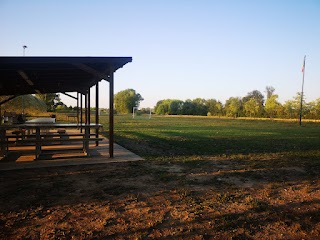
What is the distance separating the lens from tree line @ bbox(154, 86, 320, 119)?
1857 inches

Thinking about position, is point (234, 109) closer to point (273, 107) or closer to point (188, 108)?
point (273, 107)

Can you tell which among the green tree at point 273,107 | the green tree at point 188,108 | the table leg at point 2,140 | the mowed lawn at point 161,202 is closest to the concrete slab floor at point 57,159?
the table leg at point 2,140

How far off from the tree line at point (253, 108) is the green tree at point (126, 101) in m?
9.86

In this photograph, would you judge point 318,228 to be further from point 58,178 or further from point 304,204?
point 58,178

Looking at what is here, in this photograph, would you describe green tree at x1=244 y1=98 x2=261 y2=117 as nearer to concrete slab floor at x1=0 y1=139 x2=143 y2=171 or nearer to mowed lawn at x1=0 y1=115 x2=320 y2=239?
mowed lawn at x1=0 y1=115 x2=320 y2=239

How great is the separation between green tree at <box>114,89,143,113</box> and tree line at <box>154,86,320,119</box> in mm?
9863

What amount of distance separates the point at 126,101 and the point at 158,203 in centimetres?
9134

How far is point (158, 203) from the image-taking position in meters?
3.81

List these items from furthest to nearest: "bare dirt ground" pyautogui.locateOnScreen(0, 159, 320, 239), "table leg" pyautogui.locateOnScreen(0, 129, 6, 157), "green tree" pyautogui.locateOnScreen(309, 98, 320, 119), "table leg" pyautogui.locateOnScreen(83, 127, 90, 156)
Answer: "green tree" pyautogui.locateOnScreen(309, 98, 320, 119) → "table leg" pyautogui.locateOnScreen(83, 127, 90, 156) → "table leg" pyautogui.locateOnScreen(0, 129, 6, 157) → "bare dirt ground" pyautogui.locateOnScreen(0, 159, 320, 239)

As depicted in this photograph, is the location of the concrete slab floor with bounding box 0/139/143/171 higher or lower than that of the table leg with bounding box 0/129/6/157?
lower

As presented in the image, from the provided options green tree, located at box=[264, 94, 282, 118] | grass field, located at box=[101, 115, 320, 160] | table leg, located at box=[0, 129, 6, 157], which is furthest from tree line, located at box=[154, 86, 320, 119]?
table leg, located at box=[0, 129, 6, 157]

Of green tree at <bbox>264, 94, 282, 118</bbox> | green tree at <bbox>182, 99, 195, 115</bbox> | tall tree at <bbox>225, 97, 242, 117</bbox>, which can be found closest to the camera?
green tree at <bbox>264, 94, 282, 118</bbox>

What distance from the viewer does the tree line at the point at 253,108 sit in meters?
47.2

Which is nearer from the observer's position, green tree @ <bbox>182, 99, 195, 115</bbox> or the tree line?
the tree line
